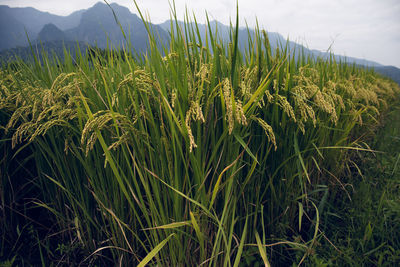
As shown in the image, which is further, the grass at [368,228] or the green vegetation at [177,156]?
the grass at [368,228]

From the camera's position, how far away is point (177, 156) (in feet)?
3.25

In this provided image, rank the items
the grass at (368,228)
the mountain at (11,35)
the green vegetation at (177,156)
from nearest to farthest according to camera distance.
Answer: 1. the green vegetation at (177,156)
2. the grass at (368,228)
3. the mountain at (11,35)

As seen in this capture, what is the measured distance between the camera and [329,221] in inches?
76.4

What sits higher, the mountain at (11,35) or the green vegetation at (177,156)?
the mountain at (11,35)

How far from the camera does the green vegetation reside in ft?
3.16

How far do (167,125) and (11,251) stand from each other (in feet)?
5.56

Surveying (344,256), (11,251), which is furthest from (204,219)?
(11,251)

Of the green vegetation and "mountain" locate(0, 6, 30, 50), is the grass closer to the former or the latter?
the green vegetation

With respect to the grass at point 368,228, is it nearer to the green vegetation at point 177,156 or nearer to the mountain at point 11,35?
the green vegetation at point 177,156

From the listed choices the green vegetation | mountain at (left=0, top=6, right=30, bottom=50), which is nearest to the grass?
the green vegetation

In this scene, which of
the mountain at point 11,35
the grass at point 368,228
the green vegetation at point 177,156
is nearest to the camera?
the green vegetation at point 177,156

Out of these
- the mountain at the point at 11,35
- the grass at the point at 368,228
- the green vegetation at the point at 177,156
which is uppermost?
the mountain at the point at 11,35

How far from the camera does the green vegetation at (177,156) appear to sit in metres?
0.96

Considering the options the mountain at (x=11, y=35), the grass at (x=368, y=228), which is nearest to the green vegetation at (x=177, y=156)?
the grass at (x=368, y=228)
